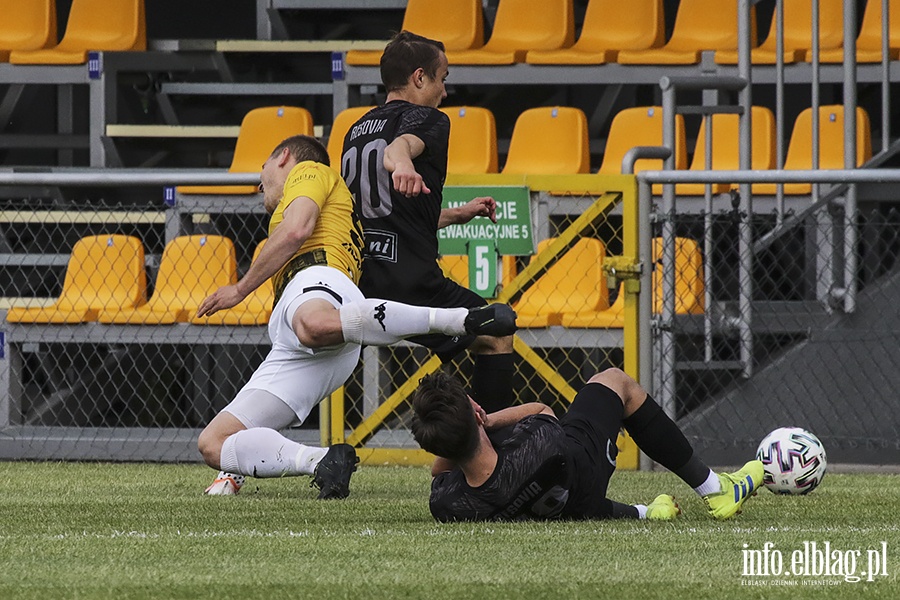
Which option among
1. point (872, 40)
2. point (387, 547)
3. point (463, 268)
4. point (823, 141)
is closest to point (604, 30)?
point (872, 40)

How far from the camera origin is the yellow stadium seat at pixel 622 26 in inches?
422

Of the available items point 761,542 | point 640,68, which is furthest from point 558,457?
point 640,68

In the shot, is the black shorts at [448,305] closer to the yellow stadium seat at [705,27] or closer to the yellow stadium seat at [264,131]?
the yellow stadium seat at [264,131]

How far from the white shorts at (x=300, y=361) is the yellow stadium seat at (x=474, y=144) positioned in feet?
13.4

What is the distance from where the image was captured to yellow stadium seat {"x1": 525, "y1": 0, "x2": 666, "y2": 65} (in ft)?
35.2

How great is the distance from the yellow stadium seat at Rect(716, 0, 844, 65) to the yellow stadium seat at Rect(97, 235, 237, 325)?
3590 millimetres

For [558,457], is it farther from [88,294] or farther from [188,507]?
[88,294]

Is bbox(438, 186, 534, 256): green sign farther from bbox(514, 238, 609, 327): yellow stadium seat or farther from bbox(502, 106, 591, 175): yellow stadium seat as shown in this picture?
bbox(502, 106, 591, 175): yellow stadium seat

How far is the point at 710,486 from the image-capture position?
502 centimetres

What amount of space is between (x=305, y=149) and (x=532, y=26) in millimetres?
5320

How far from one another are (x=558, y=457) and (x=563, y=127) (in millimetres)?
5183

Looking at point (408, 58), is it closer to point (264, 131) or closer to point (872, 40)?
point (264, 131)

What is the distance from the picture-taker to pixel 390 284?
19.1 ft

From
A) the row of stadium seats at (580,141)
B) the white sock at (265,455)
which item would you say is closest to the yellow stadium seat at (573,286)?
the row of stadium seats at (580,141)
